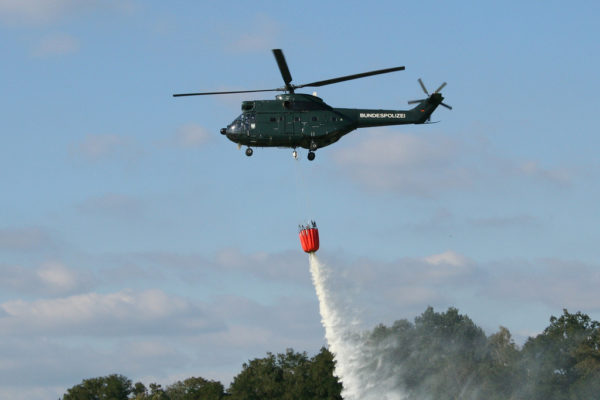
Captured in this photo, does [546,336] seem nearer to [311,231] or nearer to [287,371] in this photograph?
[287,371]

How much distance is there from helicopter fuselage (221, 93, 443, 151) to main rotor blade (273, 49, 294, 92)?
34.2 inches

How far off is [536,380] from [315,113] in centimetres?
5418

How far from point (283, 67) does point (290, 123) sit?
405 cm

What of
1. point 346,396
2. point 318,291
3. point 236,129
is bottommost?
point 346,396

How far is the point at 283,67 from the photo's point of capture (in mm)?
79188

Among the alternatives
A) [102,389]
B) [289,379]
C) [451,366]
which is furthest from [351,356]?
[102,389]

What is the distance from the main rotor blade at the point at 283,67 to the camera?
77.7 meters

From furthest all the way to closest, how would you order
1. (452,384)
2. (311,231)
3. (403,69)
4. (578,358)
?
(578,358) < (452,384) < (311,231) < (403,69)

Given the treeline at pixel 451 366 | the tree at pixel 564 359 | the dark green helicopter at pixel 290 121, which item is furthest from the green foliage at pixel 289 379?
the dark green helicopter at pixel 290 121

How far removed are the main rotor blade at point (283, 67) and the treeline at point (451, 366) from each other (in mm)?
24309

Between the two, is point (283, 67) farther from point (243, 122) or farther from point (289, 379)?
point (289, 379)

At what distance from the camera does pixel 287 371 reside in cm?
14725

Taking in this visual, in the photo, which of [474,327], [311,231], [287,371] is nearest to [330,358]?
[287,371]

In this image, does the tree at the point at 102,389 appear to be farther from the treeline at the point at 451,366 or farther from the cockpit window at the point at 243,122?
the cockpit window at the point at 243,122
